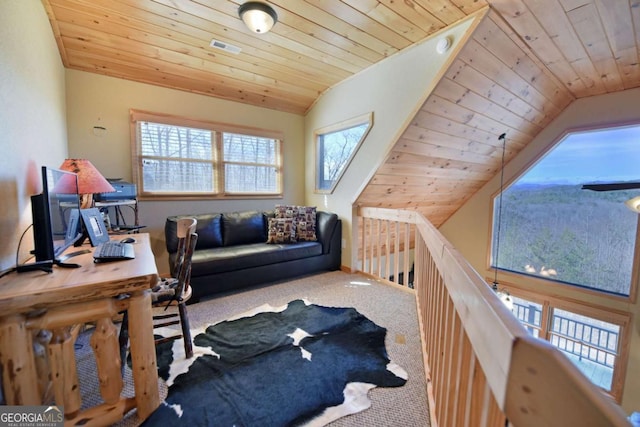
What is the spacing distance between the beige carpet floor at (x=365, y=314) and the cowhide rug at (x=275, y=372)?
0.08 m

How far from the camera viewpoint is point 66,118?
2686 mm

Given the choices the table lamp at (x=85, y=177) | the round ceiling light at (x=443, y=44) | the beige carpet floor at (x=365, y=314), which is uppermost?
the round ceiling light at (x=443, y=44)

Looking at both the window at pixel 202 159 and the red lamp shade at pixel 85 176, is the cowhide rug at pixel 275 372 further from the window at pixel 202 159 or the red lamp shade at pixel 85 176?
the window at pixel 202 159

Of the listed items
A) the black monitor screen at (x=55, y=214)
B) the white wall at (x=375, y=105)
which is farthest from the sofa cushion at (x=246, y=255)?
the black monitor screen at (x=55, y=214)

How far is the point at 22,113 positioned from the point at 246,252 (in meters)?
1.97

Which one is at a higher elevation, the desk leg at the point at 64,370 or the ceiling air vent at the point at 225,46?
the ceiling air vent at the point at 225,46

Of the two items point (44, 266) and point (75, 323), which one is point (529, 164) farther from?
point (44, 266)

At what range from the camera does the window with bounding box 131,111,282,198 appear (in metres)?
3.17

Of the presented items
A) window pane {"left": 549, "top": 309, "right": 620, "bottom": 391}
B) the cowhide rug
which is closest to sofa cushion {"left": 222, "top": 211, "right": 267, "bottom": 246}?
the cowhide rug

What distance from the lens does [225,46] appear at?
8.62 ft

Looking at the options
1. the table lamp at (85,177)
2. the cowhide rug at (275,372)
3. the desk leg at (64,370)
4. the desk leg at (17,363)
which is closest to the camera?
the desk leg at (17,363)

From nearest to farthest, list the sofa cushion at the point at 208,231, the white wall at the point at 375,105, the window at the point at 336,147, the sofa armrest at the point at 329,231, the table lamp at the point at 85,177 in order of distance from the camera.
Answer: the table lamp at the point at 85,177 → the white wall at the point at 375,105 → the sofa cushion at the point at 208,231 → the window at the point at 336,147 → the sofa armrest at the point at 329,231

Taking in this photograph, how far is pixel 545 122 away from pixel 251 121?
13.2 ft

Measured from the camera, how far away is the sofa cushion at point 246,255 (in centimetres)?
268
